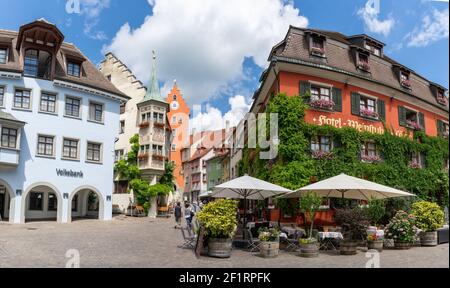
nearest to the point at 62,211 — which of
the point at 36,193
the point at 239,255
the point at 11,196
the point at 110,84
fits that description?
the point at 11,196

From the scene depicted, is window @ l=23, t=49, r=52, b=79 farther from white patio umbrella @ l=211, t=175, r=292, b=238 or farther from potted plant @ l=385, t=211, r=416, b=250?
potted plant @ l=385, t=211, r=416, b=250

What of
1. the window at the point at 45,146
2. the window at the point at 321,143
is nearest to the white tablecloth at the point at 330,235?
the window at the point at 321,143

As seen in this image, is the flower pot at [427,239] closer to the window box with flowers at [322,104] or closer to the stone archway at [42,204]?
the window box with flowers at [322,104]

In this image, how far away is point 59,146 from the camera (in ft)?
27.1

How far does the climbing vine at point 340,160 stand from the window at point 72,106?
5360 millimetres

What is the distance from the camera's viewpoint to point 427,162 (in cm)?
1330

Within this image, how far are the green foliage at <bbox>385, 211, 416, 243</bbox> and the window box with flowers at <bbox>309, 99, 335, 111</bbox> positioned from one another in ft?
14.2

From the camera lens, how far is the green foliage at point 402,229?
1109cm

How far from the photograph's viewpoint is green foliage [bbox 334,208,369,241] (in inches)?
408

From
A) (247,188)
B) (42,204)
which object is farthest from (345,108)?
(42,204)

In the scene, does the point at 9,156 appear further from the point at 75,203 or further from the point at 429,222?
the point at 429,222

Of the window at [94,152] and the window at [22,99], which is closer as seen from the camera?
the window at [22,99]
